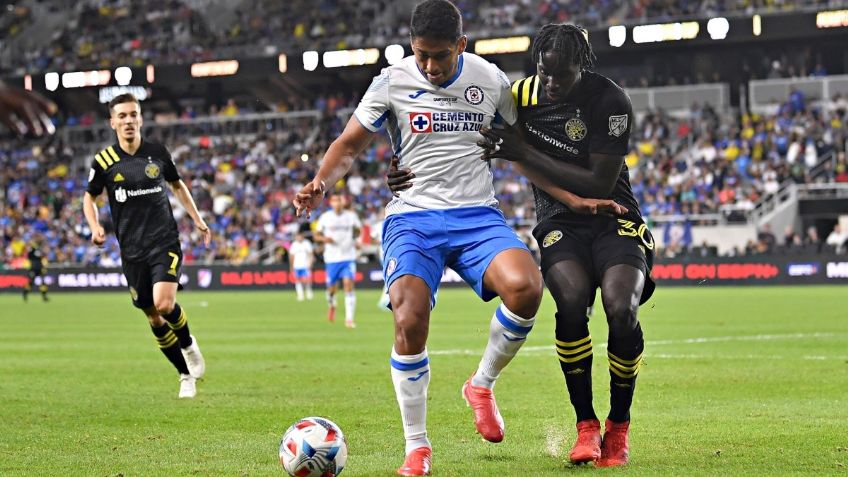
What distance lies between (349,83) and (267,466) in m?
47.7

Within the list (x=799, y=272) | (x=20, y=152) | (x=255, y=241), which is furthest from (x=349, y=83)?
(x=799, y=272)

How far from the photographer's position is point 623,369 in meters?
6.72

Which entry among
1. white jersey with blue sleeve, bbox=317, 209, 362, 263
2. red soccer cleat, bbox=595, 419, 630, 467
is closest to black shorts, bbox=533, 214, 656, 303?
red soccer cleat, bbox=595, 419, 630, 467

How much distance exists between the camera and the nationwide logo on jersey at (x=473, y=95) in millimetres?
6957

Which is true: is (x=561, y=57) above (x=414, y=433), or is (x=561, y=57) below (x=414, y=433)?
above

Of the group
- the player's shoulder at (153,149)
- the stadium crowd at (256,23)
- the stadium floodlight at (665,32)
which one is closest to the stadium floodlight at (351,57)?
the stadium crowd at (256,23)

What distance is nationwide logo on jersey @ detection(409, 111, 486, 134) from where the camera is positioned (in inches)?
271

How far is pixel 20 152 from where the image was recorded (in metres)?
55.6

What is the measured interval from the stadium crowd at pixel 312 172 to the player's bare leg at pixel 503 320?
30877 mm

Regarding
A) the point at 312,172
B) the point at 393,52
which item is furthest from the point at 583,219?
the point at 312,172

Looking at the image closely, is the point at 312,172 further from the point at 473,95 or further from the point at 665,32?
the point at 473,95

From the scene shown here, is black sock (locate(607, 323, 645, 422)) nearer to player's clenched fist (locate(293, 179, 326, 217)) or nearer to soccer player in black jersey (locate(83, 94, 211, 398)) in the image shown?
player's clenched fist (locate(293, 179, 326, 217))

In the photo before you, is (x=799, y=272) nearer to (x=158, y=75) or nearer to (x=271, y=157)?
(x=271, y=157)

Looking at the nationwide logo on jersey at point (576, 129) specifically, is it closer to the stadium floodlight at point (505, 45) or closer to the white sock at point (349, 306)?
the white sock at point (349, 306)
